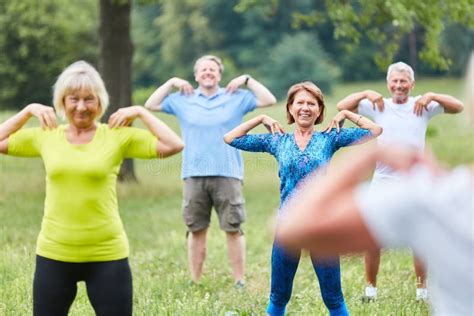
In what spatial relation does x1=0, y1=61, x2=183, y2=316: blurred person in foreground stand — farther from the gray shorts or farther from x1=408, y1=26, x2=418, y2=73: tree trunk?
x1=408, y1=26, x2=418, y2=73: tree trunk

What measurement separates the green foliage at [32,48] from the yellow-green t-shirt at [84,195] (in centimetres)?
3090

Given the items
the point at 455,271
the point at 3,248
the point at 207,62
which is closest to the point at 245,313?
the point at 207,62

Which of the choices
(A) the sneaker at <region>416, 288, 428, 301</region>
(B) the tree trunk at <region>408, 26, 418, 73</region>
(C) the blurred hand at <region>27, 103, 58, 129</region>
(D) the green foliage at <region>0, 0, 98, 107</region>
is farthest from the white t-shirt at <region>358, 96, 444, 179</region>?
(B) the tree trunk at <region>408, 26, 418, 73</region>

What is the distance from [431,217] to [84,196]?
9.10 ft

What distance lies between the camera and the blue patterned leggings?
5.80 metres

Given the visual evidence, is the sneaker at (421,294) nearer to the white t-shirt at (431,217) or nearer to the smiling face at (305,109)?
the smiling face at (305,109)

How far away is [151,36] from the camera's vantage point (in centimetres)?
8844

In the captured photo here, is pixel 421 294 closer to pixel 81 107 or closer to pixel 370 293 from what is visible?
pixel 370 293

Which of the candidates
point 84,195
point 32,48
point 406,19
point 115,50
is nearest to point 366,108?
point 84,195

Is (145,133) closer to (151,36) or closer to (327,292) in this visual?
(327,292)

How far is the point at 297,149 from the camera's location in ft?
19.2

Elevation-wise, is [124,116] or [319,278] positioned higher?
[124,116]

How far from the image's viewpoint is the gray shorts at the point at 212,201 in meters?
8.08

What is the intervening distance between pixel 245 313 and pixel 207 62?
2582 millimetres
